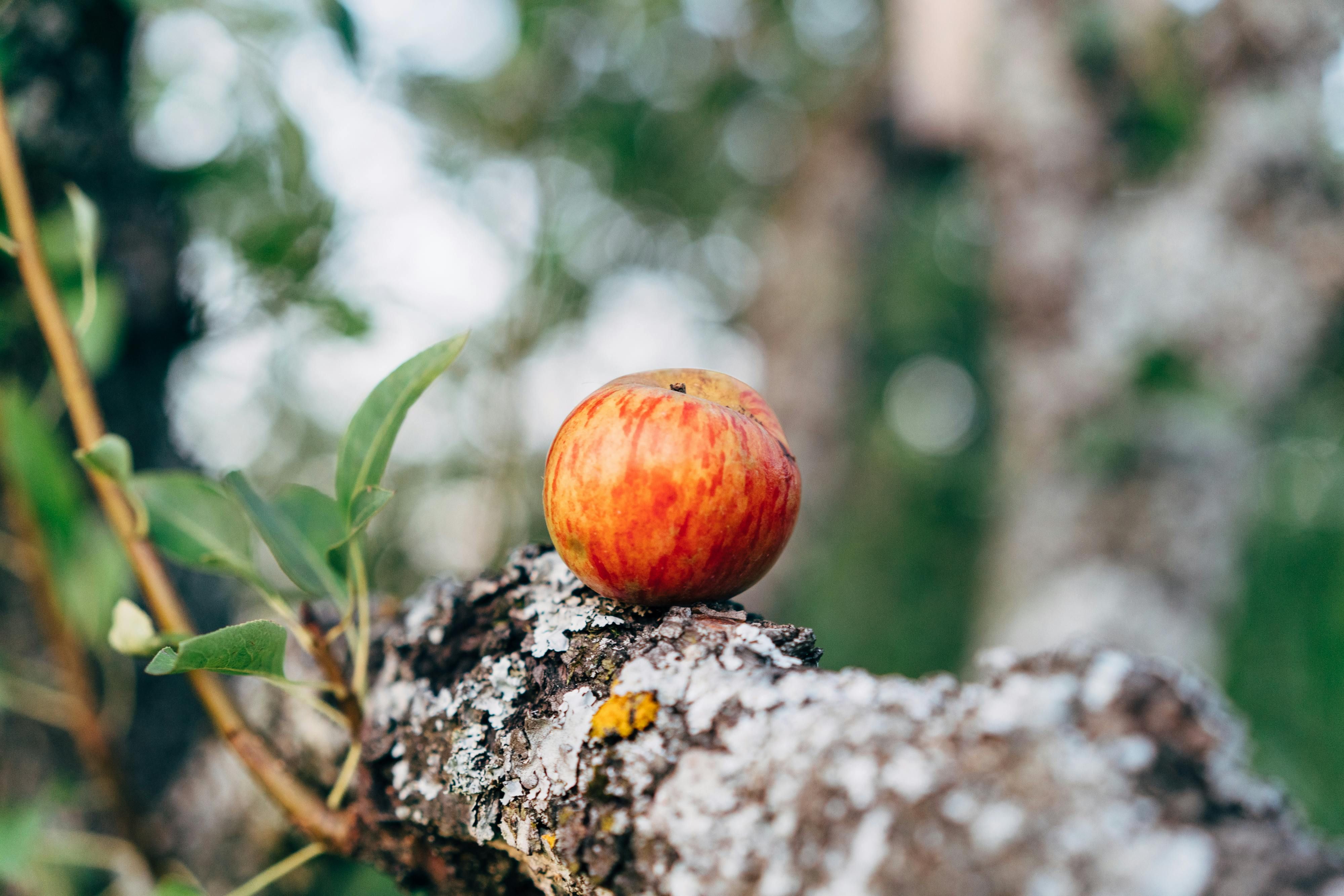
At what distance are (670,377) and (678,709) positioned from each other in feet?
1.29

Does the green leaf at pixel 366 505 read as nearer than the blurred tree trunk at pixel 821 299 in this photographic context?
Yes

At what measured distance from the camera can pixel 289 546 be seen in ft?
2.50

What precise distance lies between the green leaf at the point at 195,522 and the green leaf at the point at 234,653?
0.15 meters

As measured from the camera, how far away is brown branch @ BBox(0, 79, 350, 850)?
0.78 m

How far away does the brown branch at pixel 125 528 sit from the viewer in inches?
30.8

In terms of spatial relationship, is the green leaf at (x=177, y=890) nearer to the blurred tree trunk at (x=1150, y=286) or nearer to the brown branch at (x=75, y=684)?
the brown branch at (x=75, y=684)

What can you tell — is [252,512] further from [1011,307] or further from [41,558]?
[1011,307]

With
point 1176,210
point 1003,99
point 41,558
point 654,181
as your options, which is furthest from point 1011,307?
point 41,558

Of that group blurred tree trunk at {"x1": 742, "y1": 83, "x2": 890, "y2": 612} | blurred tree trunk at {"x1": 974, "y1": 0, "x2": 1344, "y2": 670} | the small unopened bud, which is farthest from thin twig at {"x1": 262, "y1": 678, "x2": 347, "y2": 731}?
blurred tree trunk at {"x1": 742, "y1": 83, "x2": 890, "y2": 612}

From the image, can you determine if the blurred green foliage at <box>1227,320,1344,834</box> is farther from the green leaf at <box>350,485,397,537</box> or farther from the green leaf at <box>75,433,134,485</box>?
the green leaf at <box>75,433,134,485</box>

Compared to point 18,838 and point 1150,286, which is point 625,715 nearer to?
point 18,838

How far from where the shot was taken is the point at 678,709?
54 centimetres

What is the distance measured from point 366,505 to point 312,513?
0.23 meters

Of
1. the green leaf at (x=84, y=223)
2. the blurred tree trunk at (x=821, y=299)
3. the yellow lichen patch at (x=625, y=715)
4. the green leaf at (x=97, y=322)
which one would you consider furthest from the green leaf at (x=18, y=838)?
the blurred tree trunk at (x=821, y=299)
